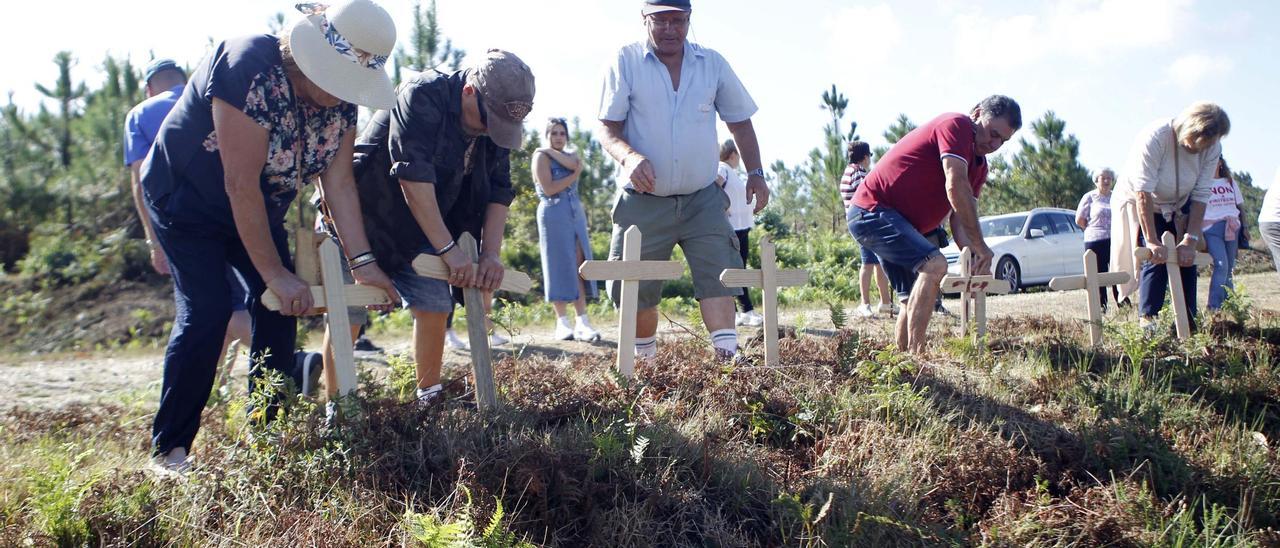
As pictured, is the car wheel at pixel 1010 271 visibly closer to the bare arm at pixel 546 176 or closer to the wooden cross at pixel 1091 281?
the wooden cross at pixel 1091 281

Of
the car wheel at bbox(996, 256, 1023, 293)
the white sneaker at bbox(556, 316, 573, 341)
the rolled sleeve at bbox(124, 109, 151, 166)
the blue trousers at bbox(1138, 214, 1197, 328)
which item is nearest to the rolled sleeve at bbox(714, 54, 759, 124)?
the white sneaker at bbox(556, 316, 573, 341)

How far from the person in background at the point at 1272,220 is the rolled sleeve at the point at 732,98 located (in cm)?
367

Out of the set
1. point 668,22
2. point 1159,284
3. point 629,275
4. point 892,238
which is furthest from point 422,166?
point 1159,284

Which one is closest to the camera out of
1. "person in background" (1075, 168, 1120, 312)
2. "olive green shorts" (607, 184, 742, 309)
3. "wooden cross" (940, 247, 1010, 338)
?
"olive green shorts" (607, 184, 742, 309)

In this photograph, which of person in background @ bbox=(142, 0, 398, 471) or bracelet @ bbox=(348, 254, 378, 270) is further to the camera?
bracelet @ bbox=(348, 254, 378, 270)

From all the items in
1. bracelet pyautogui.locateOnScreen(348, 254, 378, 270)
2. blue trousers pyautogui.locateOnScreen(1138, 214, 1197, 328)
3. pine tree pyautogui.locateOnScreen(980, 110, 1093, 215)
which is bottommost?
blue trousers pyautogui.locateOnScreen(1138, 214, 1197, 328)

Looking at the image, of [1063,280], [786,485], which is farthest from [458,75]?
[1063,280]

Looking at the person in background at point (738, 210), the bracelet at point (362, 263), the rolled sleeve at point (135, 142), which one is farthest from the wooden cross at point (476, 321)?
the person in background at point (738, 210)

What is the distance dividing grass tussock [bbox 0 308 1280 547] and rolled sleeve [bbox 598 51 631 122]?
1206 mm

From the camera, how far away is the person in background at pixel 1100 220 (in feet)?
28.7

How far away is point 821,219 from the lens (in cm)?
2730

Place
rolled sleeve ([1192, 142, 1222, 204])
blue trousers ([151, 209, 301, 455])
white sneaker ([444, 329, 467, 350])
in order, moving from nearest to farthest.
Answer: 1. blue trousers ([151, 209, 301, 455])
2. rolled sleeve ([1192, 142, 1222, 204])
3. white sneaker ([444, 329, 467, 350])

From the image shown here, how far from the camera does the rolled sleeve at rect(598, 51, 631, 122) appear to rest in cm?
443

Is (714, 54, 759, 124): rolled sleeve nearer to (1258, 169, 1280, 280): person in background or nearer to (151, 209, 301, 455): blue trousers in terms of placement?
(151, 209, 301, 455): blue trousers
